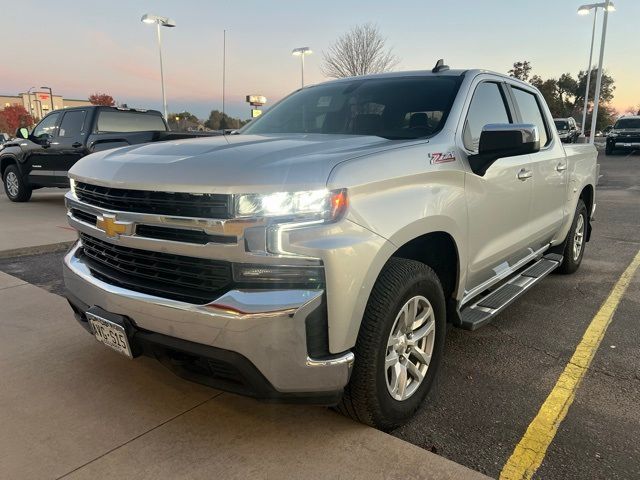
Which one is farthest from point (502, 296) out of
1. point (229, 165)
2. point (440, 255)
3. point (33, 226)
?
point (33, 226)

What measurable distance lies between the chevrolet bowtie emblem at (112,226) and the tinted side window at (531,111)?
3227 mm

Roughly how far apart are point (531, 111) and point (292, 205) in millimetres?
3222

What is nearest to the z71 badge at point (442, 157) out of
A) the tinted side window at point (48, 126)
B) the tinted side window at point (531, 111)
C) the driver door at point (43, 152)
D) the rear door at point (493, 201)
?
the rear door at point (493, 201)

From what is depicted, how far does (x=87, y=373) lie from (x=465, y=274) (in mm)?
2372

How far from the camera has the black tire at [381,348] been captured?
2293mm

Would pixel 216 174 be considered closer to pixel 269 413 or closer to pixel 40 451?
pixel 269 413

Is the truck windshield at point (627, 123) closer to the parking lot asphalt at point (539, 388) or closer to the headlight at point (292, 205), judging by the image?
the parking lot asphalt at point (539, 388)

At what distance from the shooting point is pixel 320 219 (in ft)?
6.97

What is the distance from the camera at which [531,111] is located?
448 cm

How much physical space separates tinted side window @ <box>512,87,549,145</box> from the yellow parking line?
1619 mm

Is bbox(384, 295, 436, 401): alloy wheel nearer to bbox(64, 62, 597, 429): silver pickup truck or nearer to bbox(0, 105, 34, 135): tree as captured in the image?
bbox(64, 62, 597, 429): silver pickup truck

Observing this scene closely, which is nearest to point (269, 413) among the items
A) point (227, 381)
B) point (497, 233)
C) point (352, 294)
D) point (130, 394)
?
point (227, 381)

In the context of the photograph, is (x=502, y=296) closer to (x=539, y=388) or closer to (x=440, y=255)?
(x=539, y=388)

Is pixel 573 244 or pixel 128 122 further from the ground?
pixel 128 122
